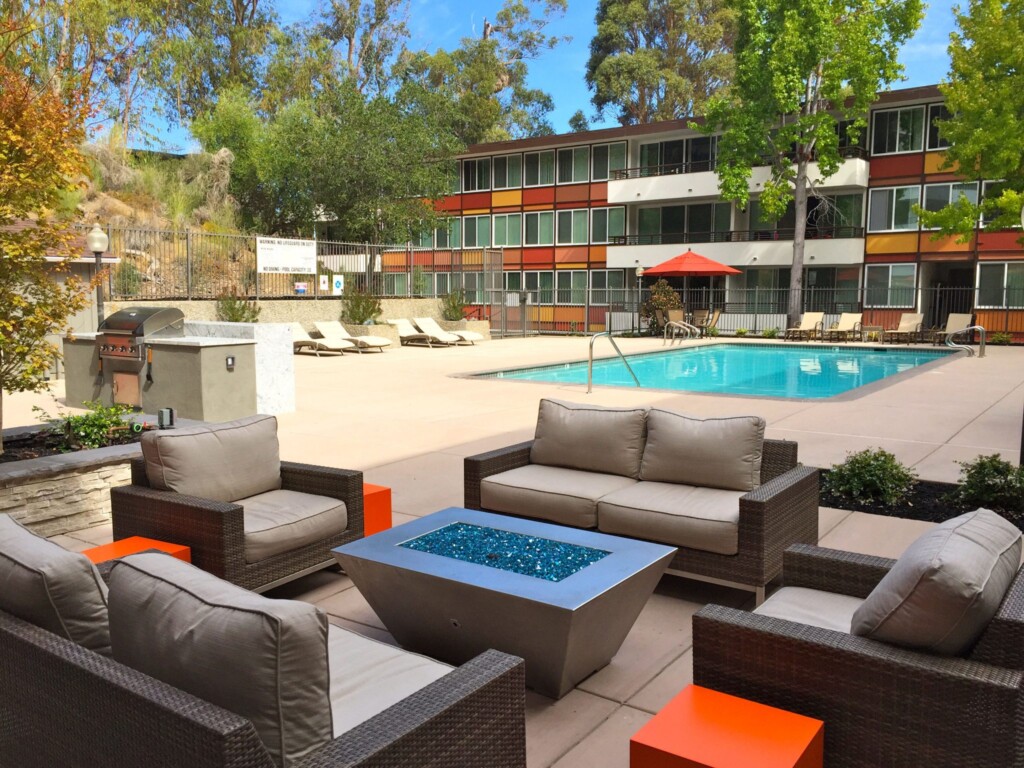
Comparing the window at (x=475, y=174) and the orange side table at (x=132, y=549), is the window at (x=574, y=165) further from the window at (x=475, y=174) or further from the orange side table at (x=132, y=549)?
the orange side table at (x=132, y=549)

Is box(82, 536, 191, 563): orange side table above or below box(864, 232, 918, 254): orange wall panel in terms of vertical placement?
below

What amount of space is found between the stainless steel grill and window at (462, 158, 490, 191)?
1077 inches

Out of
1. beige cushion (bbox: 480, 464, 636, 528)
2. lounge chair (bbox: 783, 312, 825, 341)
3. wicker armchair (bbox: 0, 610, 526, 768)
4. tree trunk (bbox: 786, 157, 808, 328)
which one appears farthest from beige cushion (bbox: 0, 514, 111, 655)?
tree trunk (bbox: 786, 157, 808, 328)

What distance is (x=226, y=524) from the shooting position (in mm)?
3795

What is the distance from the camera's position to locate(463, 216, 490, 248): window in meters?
36.3

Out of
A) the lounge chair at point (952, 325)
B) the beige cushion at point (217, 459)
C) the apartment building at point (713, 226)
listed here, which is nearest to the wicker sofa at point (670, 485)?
the beige cushion at point (217, 459)

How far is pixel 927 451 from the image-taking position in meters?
7.75

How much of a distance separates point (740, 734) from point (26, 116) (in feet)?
17.7

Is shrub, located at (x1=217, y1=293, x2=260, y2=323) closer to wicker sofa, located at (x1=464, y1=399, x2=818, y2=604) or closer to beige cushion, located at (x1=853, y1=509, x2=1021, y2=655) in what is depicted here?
wicker sofa, located at (x1=464, y1=399, x2=818, y2=604)

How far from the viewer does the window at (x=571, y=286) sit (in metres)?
33.1

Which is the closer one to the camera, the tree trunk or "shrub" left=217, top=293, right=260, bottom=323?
"shrub" left=217, top=293, right=260, bottom=323

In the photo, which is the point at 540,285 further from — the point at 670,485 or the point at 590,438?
the point at 670,485

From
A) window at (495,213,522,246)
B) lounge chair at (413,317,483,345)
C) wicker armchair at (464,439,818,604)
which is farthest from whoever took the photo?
window at (495,213,522,246)

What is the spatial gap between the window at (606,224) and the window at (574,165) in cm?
147
